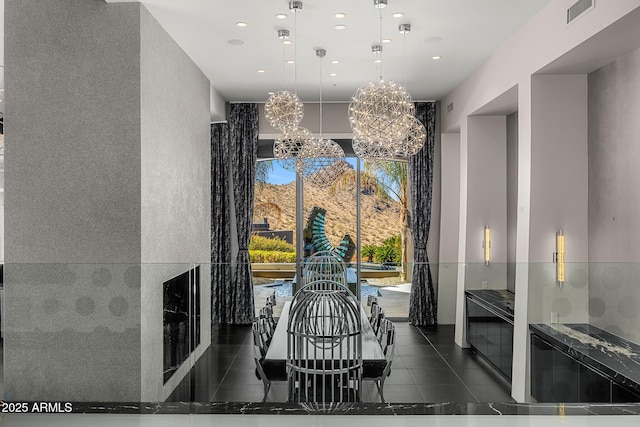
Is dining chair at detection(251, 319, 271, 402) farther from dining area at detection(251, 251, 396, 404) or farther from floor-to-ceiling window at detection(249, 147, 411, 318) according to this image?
floor-to-ceiling window at detection(249, 147, 411, 318)

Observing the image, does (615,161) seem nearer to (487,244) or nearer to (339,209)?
(487,244)

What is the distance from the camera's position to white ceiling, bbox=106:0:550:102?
3932 millimetres

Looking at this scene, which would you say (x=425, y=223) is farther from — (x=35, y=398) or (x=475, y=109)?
(x=35, y=398)

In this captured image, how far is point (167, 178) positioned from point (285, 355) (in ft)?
7.13

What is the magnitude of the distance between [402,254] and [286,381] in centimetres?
510

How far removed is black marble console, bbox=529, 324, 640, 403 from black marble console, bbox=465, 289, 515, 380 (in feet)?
0.65

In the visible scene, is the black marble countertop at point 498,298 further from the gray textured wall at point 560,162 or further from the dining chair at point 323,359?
the gray textured wall at point 560,162

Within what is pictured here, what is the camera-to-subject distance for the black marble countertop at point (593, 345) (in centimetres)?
284

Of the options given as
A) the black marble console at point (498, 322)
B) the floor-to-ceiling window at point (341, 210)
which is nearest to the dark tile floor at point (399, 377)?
the black marble console at point (498, 322)

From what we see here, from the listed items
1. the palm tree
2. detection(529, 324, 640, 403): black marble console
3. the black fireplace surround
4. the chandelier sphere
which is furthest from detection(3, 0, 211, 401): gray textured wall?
the palm tree

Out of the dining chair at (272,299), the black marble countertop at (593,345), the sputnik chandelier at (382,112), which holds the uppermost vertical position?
the sputnik chandelier at (382,112)

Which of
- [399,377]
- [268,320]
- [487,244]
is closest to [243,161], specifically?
[487,244]

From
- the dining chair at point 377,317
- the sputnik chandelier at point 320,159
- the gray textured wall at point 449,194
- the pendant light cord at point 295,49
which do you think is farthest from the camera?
the gray textured wall at point 449,194

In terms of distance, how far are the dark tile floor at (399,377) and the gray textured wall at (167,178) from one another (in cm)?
12
